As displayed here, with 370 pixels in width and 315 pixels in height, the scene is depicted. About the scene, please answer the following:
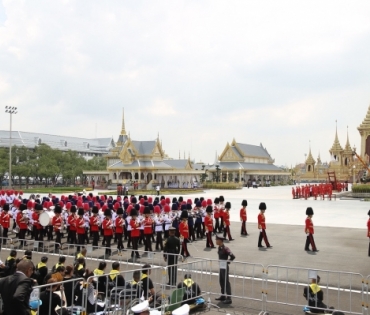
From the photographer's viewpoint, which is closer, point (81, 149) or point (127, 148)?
point (127, 148)

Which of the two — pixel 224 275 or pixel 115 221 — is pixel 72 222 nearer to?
pixel 115 221

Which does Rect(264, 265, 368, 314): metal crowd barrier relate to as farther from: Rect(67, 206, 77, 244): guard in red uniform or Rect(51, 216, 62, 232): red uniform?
Rect(51, 216, 62, 232): red uniform

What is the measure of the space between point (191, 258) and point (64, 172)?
56025mm

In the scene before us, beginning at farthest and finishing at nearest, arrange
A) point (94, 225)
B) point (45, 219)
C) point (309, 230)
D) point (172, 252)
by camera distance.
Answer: point (45, 219) → point (94, 225) → point (309, 230) → point (172, 252)

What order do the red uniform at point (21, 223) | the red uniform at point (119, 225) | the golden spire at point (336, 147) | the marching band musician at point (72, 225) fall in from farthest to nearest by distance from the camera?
the golden spire at point (336, 147)
the red uniform at point (21, 223)
the marching band musician at point (72, 225)
the red uniform at point (119, 225)

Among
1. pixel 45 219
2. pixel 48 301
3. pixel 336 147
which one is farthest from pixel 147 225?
pixel 336 147

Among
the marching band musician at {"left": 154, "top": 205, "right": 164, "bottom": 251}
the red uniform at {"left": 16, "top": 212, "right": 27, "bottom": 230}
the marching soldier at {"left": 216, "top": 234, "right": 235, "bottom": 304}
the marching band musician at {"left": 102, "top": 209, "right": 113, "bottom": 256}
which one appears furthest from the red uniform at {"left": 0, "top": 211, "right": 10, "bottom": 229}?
the marching soldier at {"left": 216, "top": 234, "right": 235, "bottom": 304}

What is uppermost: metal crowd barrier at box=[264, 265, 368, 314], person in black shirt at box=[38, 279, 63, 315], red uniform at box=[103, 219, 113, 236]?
red uniform at box=[103, 219, 113, 236]

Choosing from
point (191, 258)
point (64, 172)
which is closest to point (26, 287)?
point (191, 258)

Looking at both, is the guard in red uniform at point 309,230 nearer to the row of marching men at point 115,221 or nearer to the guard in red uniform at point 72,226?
the row of marching men at point 115,221

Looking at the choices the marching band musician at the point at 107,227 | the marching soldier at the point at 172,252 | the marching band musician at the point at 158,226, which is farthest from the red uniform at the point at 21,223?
the marching soldier at the point at 172,252

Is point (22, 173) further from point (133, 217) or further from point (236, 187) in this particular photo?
point (133, 217)

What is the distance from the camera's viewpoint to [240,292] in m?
9.62

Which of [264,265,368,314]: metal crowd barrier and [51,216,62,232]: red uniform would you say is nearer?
[264,265,368,314]: metal crowd barrier
